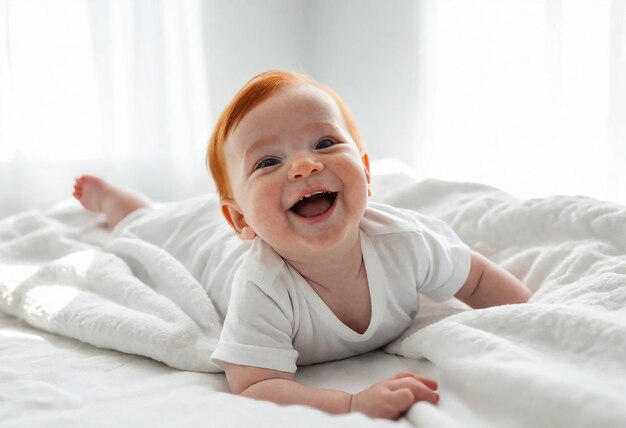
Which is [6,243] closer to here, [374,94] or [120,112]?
[120,112]

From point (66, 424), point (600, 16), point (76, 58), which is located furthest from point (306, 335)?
point (76, 58)

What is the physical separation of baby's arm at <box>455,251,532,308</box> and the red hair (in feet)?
0.98

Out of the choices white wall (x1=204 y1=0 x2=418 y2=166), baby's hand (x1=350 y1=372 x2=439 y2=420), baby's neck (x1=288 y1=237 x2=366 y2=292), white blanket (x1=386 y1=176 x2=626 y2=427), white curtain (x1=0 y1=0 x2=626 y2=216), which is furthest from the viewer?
white wall (x1=204 y1=0 x2=418 y2=166)

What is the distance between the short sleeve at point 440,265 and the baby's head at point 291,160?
6.9 inches

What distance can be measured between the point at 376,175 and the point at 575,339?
0.97 m

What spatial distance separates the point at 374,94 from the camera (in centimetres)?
303

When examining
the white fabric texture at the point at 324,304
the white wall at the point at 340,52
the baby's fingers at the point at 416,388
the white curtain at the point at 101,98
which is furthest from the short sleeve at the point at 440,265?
the white curtain at the point at 101,98

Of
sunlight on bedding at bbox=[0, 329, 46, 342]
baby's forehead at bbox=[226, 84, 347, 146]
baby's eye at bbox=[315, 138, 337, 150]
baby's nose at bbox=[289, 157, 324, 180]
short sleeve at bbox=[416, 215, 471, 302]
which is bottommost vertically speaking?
sunlight on bedding at bbox=[0, 329, 46, 342]

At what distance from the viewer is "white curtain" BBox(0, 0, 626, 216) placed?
6.99 ft

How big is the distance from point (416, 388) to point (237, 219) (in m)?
0.48

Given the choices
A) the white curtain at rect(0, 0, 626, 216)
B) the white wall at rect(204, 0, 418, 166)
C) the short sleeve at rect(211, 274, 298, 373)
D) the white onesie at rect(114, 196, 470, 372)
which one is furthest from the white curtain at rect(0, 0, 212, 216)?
the short sleeve at rect(211, 274, 298, 373)

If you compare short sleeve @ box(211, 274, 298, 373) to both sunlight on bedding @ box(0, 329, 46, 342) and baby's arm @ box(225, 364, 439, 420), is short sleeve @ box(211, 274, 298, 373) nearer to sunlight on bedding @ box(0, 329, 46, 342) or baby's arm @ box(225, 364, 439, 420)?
baby's arm @ box(225, 364, 439, 420)

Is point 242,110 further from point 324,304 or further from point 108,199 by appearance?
point 108,199

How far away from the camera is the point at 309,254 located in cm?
101
